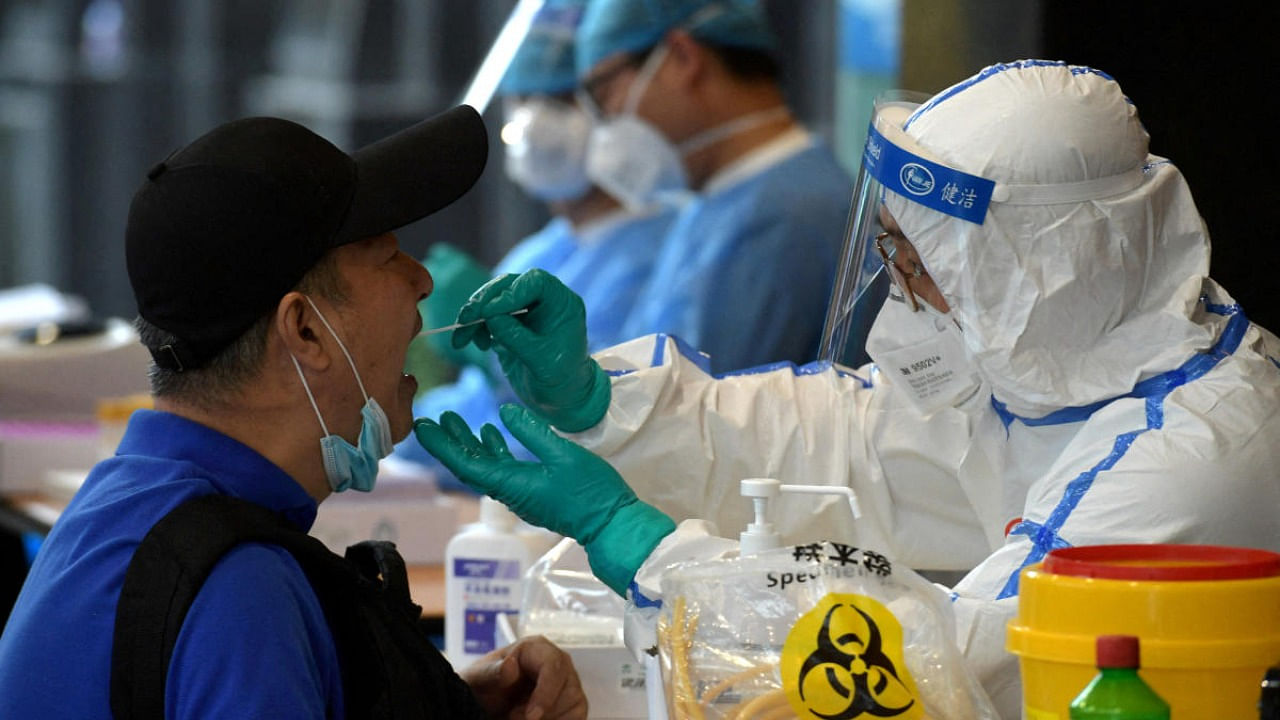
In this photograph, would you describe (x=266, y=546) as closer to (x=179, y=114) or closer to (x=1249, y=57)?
(x=1249, y=57)

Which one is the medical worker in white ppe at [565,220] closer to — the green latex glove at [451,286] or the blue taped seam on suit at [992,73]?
the green latex glove at [451,286]

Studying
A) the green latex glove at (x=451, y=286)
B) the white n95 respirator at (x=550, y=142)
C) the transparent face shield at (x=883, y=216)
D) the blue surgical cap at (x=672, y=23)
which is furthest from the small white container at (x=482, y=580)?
the white n95 respirator at (x=550, y=142)

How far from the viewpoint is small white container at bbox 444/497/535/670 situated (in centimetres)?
213

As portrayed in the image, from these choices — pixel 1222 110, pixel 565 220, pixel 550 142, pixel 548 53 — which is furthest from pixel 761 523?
pixel 565 220

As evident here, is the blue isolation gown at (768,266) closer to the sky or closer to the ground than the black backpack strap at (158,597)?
closer to the sky

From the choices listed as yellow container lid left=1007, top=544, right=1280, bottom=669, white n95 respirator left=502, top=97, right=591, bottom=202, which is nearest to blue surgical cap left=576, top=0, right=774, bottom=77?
white n95 respirator left=502, top=97, right=591, bottom=202

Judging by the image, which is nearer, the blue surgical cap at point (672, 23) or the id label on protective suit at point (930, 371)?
the id label on protective suit at point (930, 371)

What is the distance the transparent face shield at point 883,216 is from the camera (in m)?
1.53

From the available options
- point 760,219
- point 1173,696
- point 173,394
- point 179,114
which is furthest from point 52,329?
point 1173,696

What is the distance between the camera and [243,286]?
1.36 m

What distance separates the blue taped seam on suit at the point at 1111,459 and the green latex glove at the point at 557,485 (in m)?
0.36

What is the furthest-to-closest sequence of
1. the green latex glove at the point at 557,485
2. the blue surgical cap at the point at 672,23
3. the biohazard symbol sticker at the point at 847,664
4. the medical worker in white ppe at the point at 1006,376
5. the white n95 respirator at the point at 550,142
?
the white n95 respirator at the point at 550,142 < the blue surgical cap at the point at 672,23 < the green latex glove at the point at 557,485 < the medical worker in white ppe at the point at 1006,376 < the biohazard symbol sticker at the point at 847,664

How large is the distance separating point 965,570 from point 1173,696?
0.93 m

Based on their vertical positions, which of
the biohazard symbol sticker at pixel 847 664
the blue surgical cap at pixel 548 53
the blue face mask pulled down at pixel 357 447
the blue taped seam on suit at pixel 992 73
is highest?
the blue surgical cap at pixel 548 53
